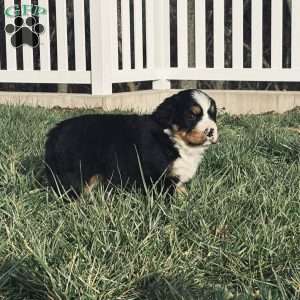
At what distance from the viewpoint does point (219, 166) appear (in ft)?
16.3

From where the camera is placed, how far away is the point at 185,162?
428cm

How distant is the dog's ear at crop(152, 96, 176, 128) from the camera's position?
14.2ft

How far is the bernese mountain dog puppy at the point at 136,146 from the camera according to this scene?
423 cm

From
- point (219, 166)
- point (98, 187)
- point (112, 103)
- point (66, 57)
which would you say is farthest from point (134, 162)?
point (66, 57)

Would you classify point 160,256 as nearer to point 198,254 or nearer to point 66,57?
point 198,254

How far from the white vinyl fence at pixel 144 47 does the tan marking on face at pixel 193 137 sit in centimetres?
475

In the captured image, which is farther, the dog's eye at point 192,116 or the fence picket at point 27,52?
the fence picket at point 27,52

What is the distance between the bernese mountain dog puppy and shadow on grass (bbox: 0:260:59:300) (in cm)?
106

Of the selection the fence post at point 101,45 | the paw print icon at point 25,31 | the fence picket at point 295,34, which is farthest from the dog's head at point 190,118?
the paw print icon at point 25,31

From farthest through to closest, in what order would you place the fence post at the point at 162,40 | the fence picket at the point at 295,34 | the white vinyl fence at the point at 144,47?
the fence post at the point at 162,40 → the fence picket at the point at 295,34 → the white vinyl fence at the point at 144,47

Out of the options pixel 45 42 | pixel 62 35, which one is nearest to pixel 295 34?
pixel 62 35

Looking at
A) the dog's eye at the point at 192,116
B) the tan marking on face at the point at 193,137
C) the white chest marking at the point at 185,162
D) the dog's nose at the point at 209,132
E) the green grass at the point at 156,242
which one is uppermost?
the dog's eye at the point at 192,116

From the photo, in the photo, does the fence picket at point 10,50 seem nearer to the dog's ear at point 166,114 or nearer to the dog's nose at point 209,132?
the dog's ear at point 166,114

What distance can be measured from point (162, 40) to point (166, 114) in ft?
18.4
